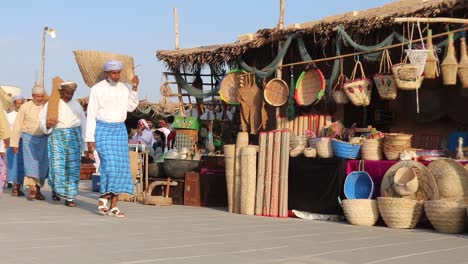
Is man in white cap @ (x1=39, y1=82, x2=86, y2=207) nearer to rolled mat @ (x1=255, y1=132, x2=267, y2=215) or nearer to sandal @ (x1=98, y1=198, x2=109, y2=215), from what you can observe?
sandal @ (x1=98, y1=198, x2=109, y2=215)

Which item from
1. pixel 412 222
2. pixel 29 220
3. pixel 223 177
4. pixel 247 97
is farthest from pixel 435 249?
pixel 247 97

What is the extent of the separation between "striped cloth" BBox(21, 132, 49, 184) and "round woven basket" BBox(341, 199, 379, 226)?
4.75 meters

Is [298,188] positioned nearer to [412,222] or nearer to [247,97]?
[412,222]

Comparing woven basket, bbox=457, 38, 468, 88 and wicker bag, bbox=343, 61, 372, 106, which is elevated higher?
woven basket, bbox=457, 38, 468, 88

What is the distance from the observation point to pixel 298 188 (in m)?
9.02

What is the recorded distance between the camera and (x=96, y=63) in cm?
912

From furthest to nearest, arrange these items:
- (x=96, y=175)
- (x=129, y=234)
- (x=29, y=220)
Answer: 1. (x=96, y=175)
2. (x=29, y=220)
3. (x=129, y=234)

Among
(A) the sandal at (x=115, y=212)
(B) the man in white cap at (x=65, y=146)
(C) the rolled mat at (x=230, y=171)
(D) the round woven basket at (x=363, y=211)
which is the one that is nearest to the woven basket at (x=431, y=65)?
(D) the round woven basket at (x=363, y=211)

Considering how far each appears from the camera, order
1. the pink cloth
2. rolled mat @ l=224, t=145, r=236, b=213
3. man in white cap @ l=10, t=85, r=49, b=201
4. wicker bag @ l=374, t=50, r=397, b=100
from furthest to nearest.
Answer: man in white cap @ l=10, t=85, r=49, b=201
rolled mat @ l=224, t=145, r=236, b=213
wicker bag @ l=374, t=50, r=397, b=100
the pink cloth

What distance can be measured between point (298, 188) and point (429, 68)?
7.12 feet

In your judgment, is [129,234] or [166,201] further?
[166,201]

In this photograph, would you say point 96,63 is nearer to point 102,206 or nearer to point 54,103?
point 54,103

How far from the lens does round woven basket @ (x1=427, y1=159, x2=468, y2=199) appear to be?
7.60 meters

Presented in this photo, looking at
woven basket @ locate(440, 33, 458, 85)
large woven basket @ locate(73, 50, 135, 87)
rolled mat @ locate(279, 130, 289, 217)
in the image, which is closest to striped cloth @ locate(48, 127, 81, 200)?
large woven basket @ locate(73, 50, 135, 87)
